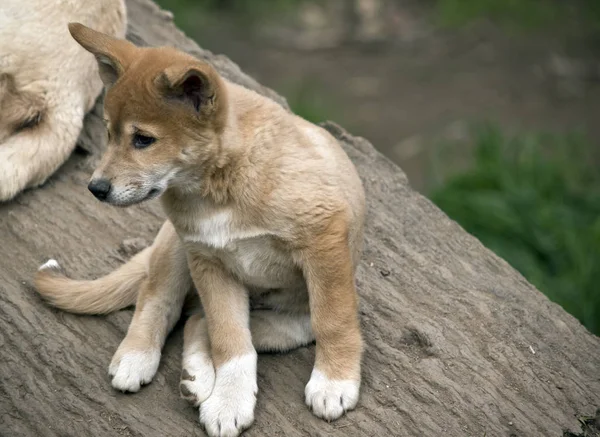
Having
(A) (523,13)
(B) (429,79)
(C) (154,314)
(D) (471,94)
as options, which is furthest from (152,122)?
(A) (523,13)

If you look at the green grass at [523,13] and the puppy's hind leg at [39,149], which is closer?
the puppy's hind leg at [39,149]

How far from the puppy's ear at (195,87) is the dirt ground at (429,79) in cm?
538

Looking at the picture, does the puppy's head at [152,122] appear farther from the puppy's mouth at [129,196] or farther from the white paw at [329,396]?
the white paw at [329,396]

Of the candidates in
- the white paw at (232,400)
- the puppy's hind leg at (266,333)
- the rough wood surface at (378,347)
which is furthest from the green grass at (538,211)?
the white paw at (232,400)

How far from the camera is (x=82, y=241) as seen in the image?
5.33m

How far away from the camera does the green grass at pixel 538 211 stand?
702 cm

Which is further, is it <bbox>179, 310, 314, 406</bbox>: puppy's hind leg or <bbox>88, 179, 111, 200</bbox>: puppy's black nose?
<bbox>179, 310, 314, 406</bbox>: puppy's hind leg

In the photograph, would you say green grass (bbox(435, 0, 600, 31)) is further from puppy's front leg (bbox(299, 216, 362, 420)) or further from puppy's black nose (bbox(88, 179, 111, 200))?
puppy's black nose (bbox(88, 179, 111, 200))

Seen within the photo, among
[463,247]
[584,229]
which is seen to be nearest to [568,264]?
[584,229]

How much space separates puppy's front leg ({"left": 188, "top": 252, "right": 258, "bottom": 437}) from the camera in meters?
4.14

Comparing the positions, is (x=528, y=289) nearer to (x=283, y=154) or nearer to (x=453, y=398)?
(x=453, y=398)

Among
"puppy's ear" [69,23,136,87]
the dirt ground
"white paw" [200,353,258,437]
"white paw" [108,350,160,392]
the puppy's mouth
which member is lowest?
the dirt ground

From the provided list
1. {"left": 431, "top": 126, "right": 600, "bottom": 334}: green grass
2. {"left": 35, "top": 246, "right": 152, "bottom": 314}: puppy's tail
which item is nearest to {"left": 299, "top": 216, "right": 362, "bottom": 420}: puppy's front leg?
{"left": 35, "top": 246, "right": 152, "bottom": 314}: puppy's tail

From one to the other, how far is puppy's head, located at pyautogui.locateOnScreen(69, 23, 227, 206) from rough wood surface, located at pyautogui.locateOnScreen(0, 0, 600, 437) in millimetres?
1080
